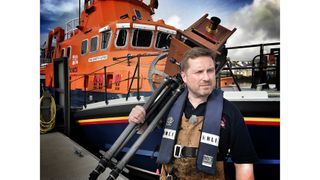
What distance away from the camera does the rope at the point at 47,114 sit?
147cm

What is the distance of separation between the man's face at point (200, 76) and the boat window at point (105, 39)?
0.50 metres

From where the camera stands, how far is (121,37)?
1455mm

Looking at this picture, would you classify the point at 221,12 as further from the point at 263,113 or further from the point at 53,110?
the point at 53,110

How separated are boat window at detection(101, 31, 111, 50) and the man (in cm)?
48

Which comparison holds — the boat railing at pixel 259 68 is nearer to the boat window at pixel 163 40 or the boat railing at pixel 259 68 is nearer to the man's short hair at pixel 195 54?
the man's short hair at pixel 195 54

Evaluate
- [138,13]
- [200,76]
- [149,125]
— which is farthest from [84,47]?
[200,76]

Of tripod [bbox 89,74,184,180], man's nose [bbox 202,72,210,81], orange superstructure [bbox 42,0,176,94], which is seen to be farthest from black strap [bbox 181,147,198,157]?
orange superstructure [bbox 42,0,176,94]

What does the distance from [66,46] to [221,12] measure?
2.53ft

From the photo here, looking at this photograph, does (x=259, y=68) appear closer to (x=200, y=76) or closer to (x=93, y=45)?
(x=200, y=76)

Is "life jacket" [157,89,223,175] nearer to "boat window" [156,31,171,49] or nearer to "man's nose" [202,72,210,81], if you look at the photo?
"man's nose" [202,72,210,81]

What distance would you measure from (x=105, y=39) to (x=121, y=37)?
8cm

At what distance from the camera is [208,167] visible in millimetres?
1067

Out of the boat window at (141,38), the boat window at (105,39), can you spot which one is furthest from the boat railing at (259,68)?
the boat window at (105,39)
